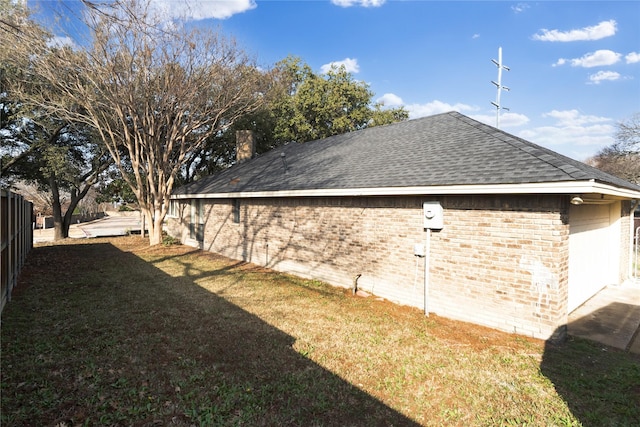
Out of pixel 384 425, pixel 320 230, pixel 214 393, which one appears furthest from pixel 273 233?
pixel 384 425

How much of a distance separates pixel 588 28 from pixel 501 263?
1026 cm

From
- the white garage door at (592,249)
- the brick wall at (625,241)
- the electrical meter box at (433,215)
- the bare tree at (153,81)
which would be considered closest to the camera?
the electrical meter box at (433,215)

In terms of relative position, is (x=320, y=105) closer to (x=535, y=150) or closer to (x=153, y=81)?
(x=153, y=81)

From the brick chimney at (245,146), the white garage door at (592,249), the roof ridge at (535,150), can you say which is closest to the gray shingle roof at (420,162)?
the roof ridge at (535,150)

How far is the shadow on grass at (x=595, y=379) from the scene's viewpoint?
3.56 m

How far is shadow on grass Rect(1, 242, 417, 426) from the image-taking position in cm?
336

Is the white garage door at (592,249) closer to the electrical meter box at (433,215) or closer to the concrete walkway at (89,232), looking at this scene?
the electrical meter box at (433,215)

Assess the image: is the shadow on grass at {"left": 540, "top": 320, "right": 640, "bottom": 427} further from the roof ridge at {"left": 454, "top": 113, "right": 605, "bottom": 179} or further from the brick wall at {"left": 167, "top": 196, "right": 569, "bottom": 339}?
the roof ridge at {"left": 454, "top": 113, "right": 605, "bottom": 179}

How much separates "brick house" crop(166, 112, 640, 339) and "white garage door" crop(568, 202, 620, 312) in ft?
Result: 0.15

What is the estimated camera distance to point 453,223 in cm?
661

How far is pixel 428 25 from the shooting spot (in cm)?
1173

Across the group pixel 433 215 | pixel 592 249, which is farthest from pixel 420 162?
pixel 592 249

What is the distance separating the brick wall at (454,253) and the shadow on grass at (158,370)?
128 inches

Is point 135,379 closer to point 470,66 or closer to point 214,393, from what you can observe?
point 214,393
